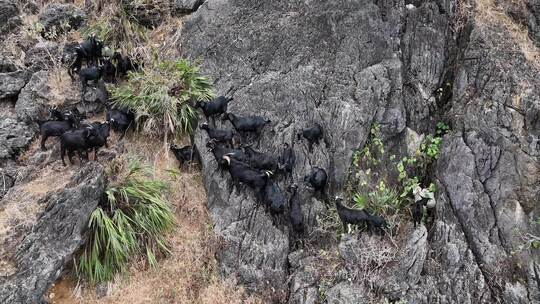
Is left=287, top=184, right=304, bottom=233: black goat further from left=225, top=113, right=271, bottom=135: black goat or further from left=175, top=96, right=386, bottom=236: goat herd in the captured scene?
left=225, top=113, right=271, bottom=135: black goat

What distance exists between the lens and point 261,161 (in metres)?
9.90

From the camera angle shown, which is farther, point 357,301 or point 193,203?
point 193,203

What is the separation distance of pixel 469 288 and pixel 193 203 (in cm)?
527

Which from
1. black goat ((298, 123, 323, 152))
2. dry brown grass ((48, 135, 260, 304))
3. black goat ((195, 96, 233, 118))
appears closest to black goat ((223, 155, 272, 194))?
dry brown grass ((48, 135, 260, 304))

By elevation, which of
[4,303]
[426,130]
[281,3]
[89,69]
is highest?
[281,3]

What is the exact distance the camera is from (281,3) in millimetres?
12172

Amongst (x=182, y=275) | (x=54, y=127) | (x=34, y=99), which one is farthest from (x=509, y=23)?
(x=34, y=99)

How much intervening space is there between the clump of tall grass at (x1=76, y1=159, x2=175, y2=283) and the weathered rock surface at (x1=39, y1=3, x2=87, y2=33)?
511 cm

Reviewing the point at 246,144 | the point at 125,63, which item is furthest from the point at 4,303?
the point at 125,63

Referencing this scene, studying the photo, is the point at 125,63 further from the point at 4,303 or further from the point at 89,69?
the point at 4,303

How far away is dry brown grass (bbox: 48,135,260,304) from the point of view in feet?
28.5

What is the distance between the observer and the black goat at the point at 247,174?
9.46 meters

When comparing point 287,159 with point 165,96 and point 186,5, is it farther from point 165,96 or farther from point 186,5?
point 186,5

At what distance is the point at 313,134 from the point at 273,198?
Result: 1667mm
